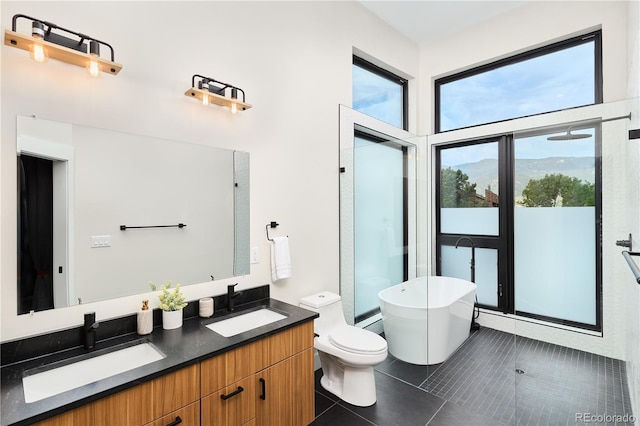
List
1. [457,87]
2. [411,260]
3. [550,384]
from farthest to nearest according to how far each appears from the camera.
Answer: [457,87], [411,260], [550,384]

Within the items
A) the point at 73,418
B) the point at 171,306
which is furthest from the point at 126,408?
the point at 171,306

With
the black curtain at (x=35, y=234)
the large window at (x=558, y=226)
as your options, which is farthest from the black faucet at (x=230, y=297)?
the large window at (x=558, y=226)

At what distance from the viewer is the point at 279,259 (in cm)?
234

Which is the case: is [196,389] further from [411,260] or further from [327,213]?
[411,260]

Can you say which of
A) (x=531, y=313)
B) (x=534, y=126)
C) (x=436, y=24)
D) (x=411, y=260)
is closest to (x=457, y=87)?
(x=436, y=24)

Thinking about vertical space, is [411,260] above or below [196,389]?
above

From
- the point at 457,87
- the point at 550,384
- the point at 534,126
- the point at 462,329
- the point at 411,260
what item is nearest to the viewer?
the point at 550,384

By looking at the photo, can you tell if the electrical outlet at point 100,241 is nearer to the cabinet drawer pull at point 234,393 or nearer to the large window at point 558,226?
the cabinet drawer pull at point 234,393

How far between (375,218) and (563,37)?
106 inches

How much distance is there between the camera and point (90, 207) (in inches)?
62.6

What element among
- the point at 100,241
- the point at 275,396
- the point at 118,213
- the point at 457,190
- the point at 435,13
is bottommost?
the point at 275,396

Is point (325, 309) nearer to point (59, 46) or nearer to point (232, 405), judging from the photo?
point (232, 405)

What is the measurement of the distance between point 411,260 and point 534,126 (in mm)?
1380

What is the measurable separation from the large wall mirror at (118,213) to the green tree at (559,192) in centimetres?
205
